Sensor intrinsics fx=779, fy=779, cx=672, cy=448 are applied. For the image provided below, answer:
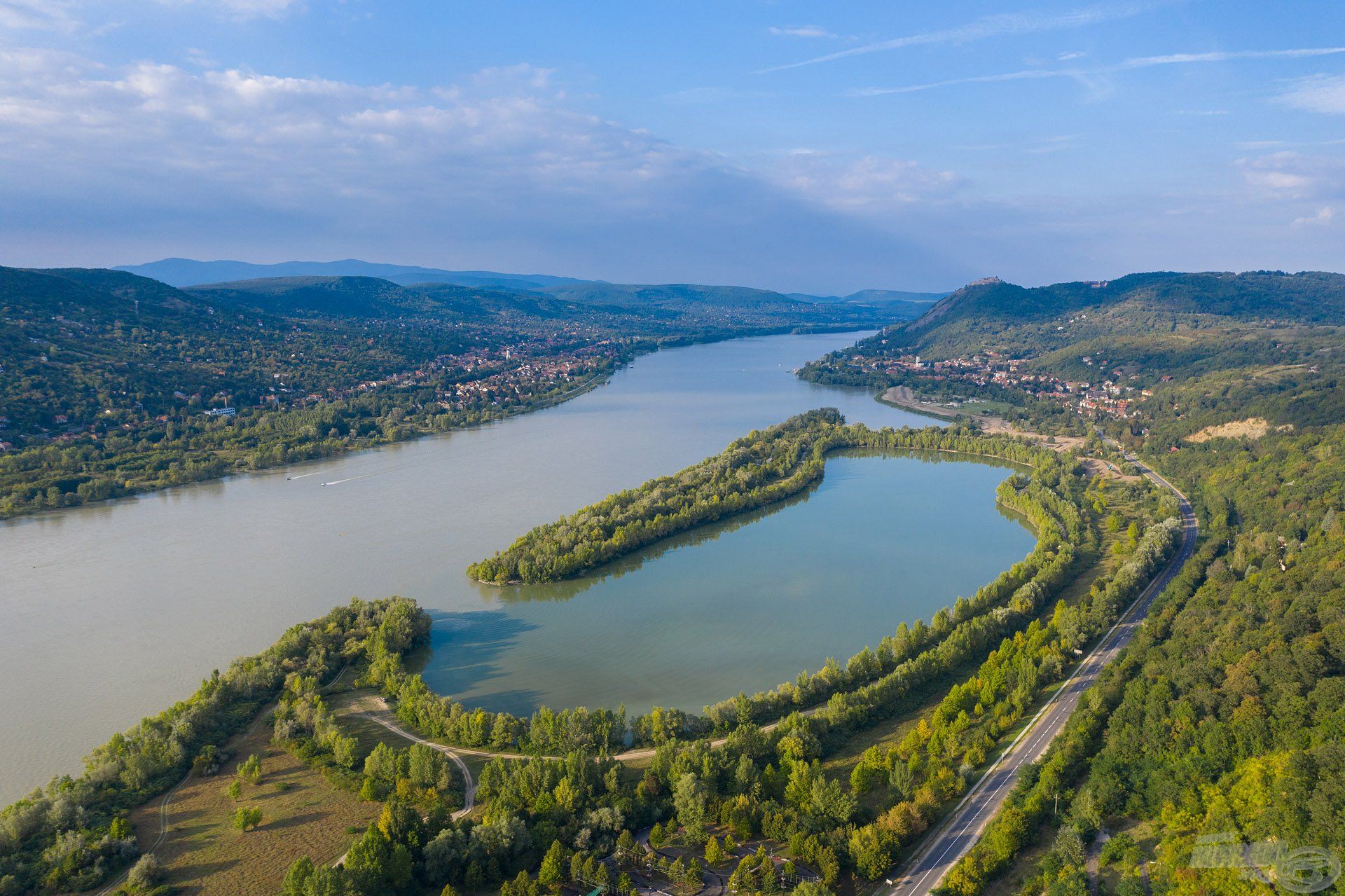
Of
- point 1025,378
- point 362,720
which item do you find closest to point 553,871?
point 362,720

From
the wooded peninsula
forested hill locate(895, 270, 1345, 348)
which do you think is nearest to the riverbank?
the wooded peninsula

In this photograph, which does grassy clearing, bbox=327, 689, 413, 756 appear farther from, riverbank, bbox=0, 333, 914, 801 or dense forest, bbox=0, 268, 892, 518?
dense forest, bbox=0, 268, 892, 518

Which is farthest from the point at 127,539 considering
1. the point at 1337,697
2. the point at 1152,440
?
the point at 1152,440

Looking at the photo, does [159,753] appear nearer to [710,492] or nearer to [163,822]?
[163,822]

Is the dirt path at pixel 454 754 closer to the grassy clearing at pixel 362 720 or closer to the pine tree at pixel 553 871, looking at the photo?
the grassy clearing at pixel 362 720

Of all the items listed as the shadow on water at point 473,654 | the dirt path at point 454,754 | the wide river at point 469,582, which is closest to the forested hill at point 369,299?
the wide river at point 469,582

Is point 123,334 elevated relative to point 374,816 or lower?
elevated

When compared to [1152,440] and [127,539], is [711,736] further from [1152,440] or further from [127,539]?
[1152,440]
